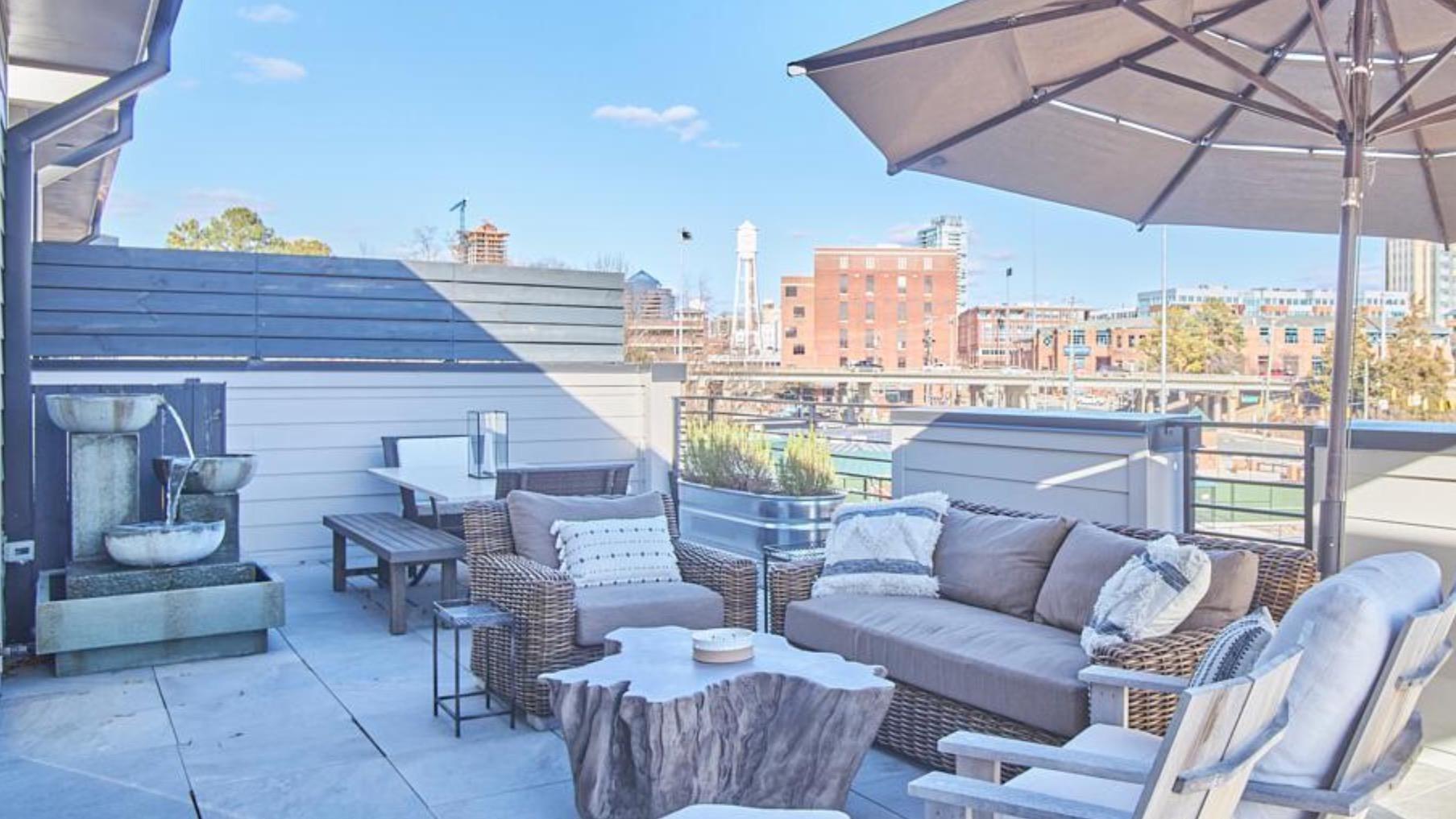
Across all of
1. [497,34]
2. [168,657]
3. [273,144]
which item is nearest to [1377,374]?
[497,34]

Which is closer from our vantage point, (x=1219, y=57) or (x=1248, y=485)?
(x=1219, y=57)

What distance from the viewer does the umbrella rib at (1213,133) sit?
353cm

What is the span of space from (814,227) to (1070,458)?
39.5 metres

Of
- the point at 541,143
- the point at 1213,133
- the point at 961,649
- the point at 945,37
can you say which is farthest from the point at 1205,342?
the point at 961,649

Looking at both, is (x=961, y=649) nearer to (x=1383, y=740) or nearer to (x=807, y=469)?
(x=1383, y=740)

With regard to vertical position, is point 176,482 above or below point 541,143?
below

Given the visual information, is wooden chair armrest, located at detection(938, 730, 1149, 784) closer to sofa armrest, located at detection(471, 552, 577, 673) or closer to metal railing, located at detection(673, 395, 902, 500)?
sofa armrest, located at detection(471, 552, 577, 673)

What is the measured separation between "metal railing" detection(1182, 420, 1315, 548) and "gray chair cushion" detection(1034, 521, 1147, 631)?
24.9 inches

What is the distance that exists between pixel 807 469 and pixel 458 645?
267 centimetres

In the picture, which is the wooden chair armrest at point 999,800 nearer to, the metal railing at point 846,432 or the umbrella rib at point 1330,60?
the umbrella rib at point 1330,60

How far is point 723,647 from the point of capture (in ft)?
9.61

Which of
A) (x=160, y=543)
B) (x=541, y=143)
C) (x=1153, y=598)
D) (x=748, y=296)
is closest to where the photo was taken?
(x=1153, y=598)

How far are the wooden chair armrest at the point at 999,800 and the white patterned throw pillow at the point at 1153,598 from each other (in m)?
1.12

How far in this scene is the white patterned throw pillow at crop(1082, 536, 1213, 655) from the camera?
289 centimetres
